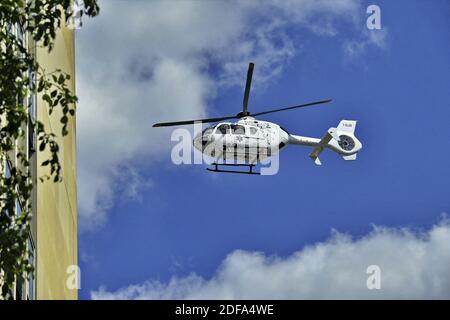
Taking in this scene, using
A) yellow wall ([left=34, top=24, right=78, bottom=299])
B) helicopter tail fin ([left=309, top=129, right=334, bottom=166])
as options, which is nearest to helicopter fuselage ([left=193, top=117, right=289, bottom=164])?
helicopter tail fin ([left=309, top=129, right=334, bottom=166])

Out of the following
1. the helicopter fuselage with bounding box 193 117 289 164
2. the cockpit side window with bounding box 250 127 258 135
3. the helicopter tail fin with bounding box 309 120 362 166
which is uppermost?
the helicopter tail fin with bounding box 309 120 362 166

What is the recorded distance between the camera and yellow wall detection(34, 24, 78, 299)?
30562mm

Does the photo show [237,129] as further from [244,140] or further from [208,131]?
[208,131]

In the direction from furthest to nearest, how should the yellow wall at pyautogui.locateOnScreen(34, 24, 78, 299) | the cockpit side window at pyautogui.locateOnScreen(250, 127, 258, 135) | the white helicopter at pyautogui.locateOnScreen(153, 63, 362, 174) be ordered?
1. the cockpit side window at pyautogui.locateOnScreen(250, 127, 258, 135)
2. the white helicopter at pyautogui.locateOnScreen(153, 63, 362, 174)
3. the yellow wall at pyautogui.locateOnScreen(34, 24, 78, 299)

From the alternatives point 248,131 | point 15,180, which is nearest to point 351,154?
point 248,131

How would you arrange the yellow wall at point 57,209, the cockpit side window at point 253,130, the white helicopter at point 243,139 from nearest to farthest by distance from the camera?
the yellow wall at point 57,209 < the white helicopter at point 243,139 < the cockpit side window at point 253,130

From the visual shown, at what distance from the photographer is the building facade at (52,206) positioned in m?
28.2

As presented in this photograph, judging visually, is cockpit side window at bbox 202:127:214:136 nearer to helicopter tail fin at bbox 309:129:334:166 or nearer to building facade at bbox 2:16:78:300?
building facade at bbox 2:16:78:300

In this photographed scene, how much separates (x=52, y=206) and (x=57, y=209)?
167 centimetres

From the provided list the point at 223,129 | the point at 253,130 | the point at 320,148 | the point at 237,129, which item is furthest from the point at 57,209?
the point at 320,148

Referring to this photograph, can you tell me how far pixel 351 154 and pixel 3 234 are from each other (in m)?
37.3

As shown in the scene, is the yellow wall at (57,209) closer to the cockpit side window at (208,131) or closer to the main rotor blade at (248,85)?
the cockpit side window at (208,131)

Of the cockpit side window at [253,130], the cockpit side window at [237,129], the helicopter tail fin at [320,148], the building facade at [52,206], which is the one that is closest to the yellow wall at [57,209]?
the building facade at [52,206]
